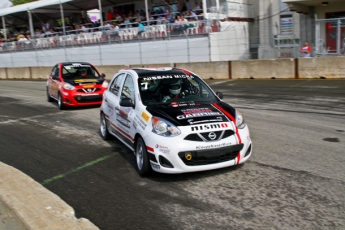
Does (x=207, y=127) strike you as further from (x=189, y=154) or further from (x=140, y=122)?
(x=140, y=122)

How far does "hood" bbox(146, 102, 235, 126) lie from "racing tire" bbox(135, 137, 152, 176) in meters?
0.50

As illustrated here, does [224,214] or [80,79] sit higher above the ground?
[80,79]

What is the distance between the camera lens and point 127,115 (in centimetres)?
642

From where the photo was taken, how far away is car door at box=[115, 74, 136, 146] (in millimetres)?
6227

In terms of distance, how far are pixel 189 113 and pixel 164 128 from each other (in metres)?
0.49

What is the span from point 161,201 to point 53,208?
4.63 feet

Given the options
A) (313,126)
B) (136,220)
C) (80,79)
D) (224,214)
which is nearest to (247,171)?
(224,214)

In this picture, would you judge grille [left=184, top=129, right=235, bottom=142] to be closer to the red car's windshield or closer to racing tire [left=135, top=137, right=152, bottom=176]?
racing tire [left=135, top=137, right=152, bottom=176]

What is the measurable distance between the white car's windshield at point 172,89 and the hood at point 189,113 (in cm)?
28

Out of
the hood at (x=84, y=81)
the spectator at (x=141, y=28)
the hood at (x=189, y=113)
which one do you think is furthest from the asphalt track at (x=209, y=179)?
the spectator at (x=141, y=28)

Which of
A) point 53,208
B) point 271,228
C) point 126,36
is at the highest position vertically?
point 126,36

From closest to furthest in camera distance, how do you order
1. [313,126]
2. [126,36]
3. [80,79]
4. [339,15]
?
[313,126]
[80,79]
[339,15]
[126,36]

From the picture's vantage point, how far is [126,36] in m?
28.7

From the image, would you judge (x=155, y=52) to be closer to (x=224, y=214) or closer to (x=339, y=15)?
(x=339, y=15)
